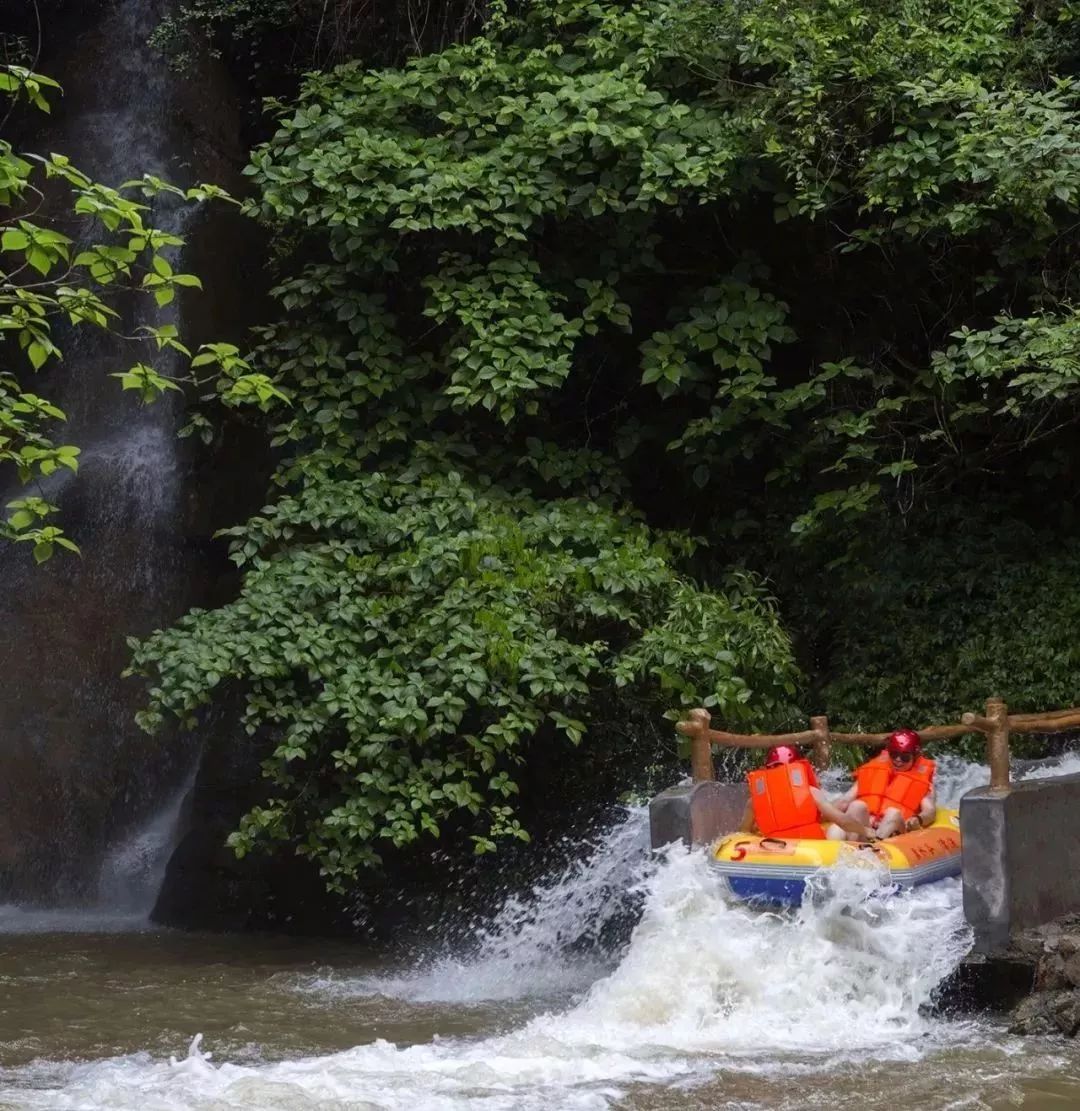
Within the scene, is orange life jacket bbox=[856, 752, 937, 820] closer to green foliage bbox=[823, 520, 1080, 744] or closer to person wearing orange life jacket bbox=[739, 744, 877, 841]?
person wearing orange life jacket bbox=[739, 744, 877, 841]

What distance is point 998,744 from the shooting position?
25.2ft

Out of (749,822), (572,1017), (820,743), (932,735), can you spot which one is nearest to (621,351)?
(820,743)

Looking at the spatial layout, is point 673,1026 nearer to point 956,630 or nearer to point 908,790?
point 908,790

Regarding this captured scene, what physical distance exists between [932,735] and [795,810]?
1.12m

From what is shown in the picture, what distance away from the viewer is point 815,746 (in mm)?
9531

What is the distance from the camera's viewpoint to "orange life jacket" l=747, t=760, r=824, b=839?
27.1ft

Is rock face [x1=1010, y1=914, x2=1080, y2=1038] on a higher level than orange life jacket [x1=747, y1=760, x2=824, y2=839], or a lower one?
lower

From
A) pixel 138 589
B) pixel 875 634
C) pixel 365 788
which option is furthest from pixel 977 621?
pixel 138 589

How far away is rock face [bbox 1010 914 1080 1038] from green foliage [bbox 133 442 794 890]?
293 cm

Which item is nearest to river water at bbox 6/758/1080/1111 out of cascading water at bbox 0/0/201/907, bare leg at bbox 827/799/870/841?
bare leg at bbox 827/799/870/841

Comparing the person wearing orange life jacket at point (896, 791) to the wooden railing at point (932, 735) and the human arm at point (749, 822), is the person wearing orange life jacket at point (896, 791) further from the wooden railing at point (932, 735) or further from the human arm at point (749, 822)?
the human arm at point (749, 822)

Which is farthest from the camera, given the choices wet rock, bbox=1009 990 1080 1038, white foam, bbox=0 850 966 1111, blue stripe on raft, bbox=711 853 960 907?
blue stripe on raft, bbox=711 853 960 907

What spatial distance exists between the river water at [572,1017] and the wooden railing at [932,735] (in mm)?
720

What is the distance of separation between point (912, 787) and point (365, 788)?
339cm
